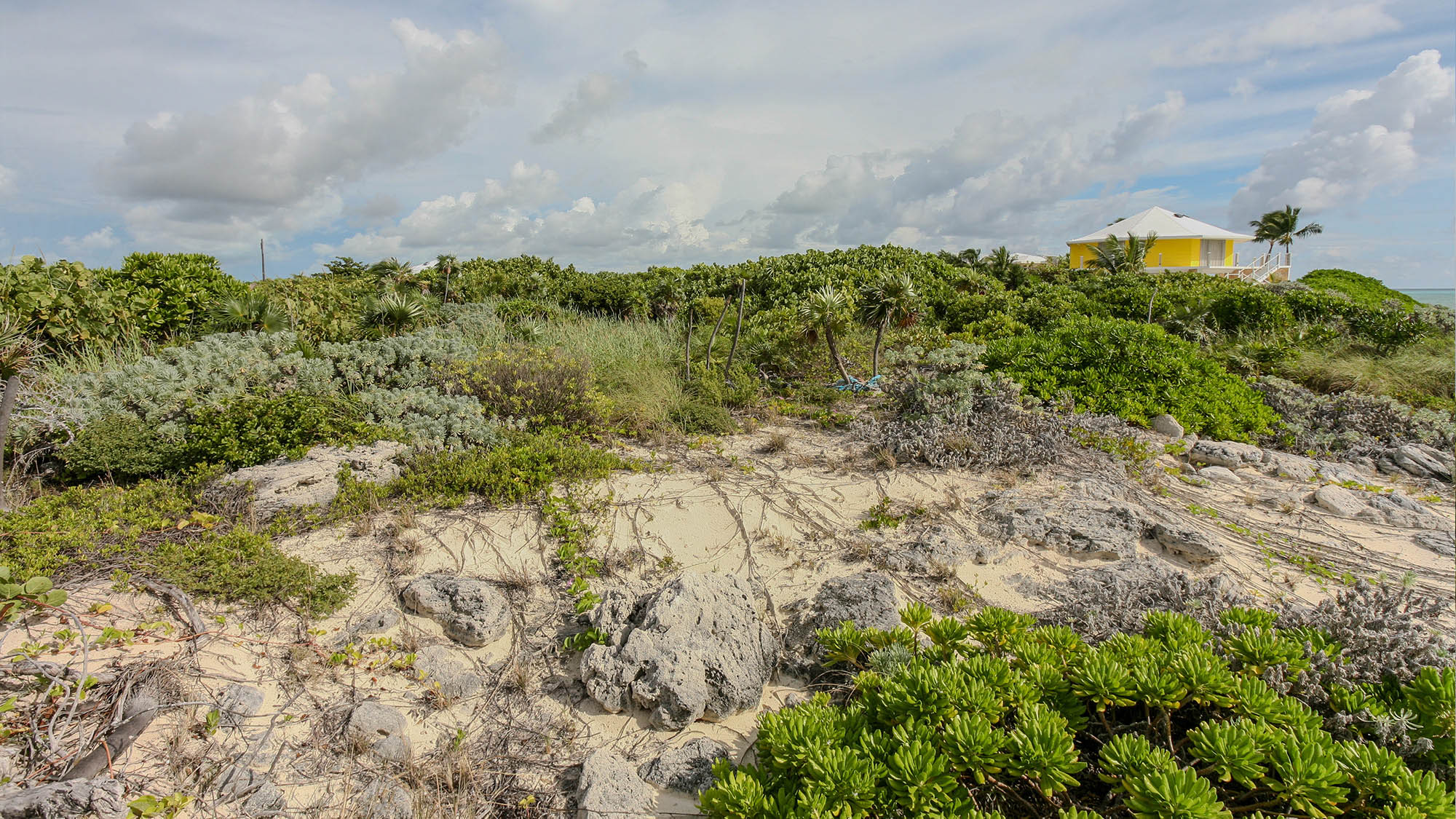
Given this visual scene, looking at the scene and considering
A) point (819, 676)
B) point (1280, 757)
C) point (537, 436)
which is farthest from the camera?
point (537, 436)

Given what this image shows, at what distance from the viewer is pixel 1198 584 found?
12.8ft

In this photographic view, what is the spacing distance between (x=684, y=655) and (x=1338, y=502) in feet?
18.3

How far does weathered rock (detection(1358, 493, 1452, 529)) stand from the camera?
204 inches

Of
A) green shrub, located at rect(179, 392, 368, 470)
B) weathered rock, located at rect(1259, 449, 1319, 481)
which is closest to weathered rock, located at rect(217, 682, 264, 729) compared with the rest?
green shrub, located at rect(179, 392, 368, 470)

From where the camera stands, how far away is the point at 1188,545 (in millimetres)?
4660

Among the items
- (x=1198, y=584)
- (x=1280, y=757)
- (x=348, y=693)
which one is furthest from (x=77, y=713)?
(x=1198, y=584)

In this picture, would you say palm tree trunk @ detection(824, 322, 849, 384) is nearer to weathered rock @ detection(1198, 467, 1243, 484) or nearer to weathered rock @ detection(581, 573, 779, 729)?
weathered rock @ detection(1198, 467, 1243, 484)

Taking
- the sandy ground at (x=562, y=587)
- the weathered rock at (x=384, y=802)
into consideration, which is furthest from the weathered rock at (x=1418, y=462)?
the weathered rock at (x=384, y=802)

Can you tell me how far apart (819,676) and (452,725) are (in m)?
1.90

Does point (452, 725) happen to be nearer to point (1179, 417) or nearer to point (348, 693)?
point (348, 693)

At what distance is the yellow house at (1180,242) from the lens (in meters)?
31.0

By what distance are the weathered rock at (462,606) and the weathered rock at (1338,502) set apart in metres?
6.40

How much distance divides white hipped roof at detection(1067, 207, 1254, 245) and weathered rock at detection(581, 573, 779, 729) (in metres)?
33.9

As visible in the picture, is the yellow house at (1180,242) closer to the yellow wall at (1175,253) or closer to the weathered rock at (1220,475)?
the yellow wall at (1175,253)
